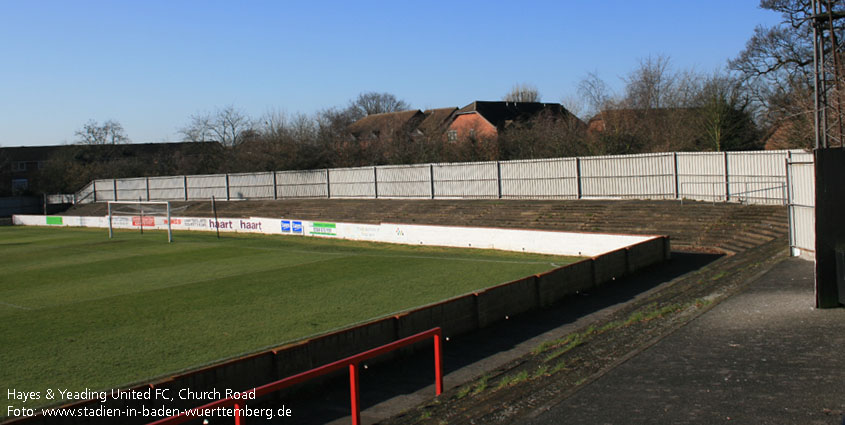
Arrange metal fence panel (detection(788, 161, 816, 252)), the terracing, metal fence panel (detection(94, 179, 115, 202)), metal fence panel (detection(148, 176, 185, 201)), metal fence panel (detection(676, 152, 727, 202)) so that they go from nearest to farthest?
1. metal fence panel (detection(788, 161, 816, 252))
2. the terracing
3. metal fence panel (detection(676, 152, 727, 202))
4. metal fence panel (detection(148, 176, 185, 201))
5. metal fence panel (detection(94, 179, 115, 202))

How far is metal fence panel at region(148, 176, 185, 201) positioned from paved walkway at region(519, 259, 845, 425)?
55.0 metres

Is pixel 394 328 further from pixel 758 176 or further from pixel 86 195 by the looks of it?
pixel 86 195

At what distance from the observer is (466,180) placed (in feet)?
135

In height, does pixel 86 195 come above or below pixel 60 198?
above

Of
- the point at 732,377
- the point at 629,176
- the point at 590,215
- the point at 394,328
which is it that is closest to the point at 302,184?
the point at 590,215

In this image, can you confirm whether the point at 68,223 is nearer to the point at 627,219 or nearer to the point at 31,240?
the point at 31,240

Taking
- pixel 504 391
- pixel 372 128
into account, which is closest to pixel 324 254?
pixel 504 391

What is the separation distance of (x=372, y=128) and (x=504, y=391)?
7719 centimetres

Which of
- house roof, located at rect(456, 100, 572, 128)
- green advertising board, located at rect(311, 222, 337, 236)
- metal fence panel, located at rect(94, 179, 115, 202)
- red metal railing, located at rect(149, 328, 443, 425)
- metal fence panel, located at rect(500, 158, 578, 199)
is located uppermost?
house roof, located at rect(456, 100, 572, 128)

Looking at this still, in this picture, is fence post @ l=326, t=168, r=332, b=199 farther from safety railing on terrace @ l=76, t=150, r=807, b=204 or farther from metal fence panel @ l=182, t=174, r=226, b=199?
metal fence panel @ l=182, t=174, r=226, b=199

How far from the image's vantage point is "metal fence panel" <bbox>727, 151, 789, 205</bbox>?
27.0 m

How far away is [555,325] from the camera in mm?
14359

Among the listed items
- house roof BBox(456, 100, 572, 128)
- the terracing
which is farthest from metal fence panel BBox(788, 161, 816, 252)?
house roof BBox(456, 100, 572, 128)

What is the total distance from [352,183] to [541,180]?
15678 millimetres
